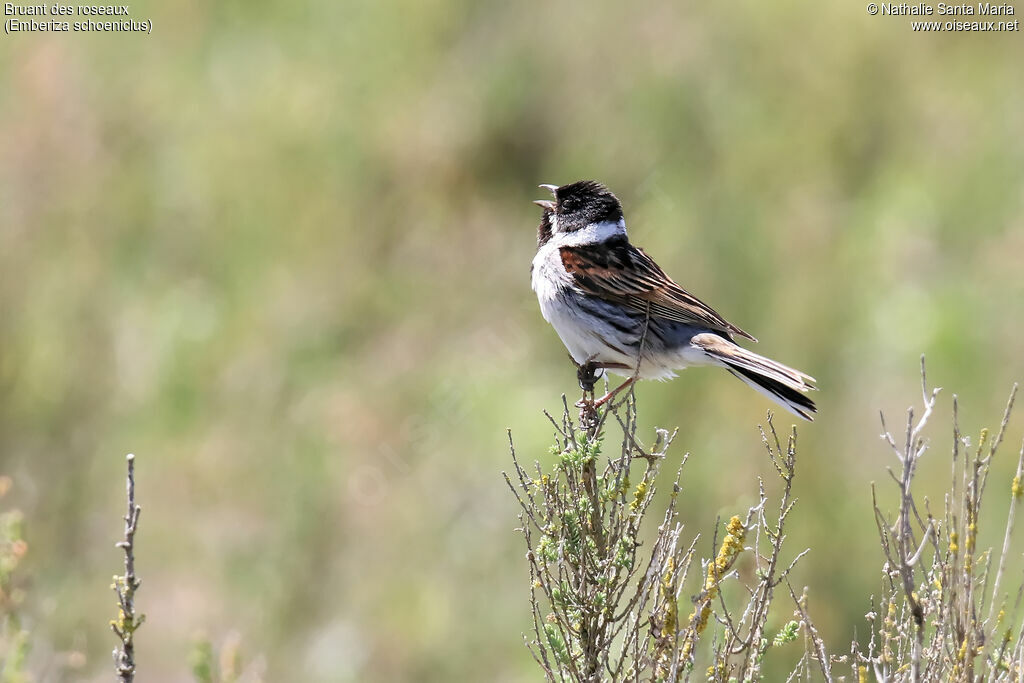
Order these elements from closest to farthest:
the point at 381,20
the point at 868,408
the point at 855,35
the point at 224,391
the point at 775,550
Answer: the point at 775,550
the point at 868,408
the point at 224,391
the point at 855,35
the point at 381,20

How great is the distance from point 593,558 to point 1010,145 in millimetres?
8334

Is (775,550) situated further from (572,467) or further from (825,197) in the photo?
(825,197)

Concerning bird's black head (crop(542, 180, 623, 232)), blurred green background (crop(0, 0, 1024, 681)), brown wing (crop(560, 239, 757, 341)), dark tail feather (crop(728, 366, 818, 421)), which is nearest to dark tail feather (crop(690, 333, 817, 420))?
dark tail feather (crop(728, 366, 818, 421))

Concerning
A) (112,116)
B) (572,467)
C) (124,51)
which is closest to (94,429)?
(112,116)

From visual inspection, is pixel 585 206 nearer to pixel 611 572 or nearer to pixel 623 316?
pixel 623 316

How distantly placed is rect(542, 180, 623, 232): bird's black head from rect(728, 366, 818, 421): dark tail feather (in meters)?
1.12

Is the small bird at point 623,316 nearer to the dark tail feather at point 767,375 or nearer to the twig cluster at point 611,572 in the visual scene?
the dark tail feather at point 767,375

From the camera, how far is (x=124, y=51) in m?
13.0

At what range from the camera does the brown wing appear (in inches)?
200

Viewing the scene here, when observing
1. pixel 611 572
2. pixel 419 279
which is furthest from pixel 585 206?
pixel 419 279

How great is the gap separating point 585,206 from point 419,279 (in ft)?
18.3

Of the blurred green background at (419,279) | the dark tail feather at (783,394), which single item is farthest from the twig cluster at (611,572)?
the blurred green background at (419,279)

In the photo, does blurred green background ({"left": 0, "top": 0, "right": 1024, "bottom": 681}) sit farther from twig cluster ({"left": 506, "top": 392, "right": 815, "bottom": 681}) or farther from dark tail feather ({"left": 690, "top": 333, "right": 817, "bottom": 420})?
twig cluster ({"left": 506, "top": 392, "right": 815, "bottom": 681})

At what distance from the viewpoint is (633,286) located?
204 inches
